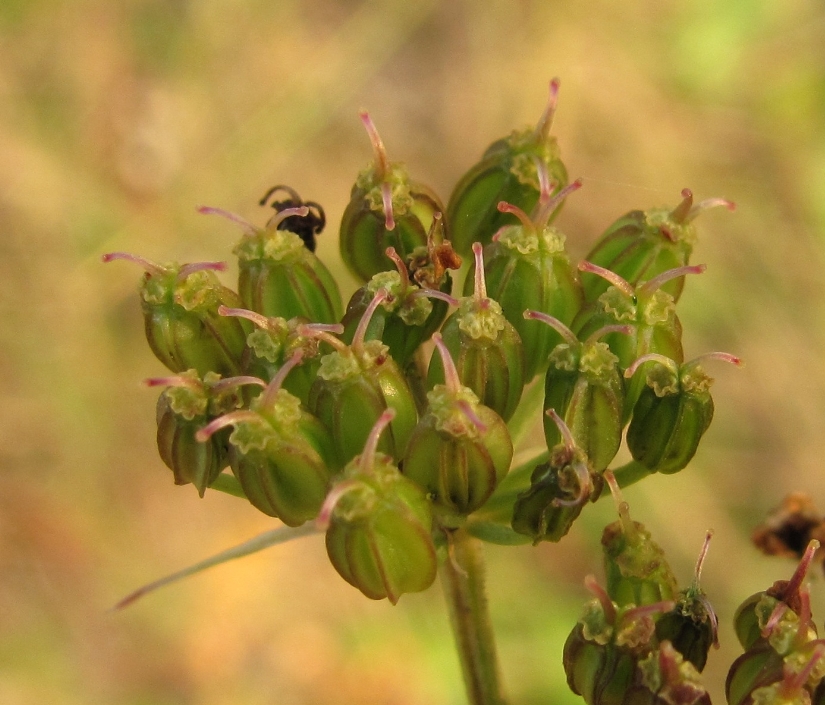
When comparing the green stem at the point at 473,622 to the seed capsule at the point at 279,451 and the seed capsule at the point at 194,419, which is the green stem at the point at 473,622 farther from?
the seed capsule at the point at 194,419

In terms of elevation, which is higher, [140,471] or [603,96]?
[603,96]

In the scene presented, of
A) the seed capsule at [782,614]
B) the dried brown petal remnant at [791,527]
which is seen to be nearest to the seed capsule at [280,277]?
the seed capsule at [782,614]

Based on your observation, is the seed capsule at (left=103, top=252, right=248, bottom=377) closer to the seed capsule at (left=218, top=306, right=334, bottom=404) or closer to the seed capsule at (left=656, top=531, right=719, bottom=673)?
the seed capsule at (left=218, top=306, right=334, bottom=404)

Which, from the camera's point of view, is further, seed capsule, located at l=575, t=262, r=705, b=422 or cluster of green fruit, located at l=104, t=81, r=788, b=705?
seed capsule, located at l=575, t=262, r=705, b=422

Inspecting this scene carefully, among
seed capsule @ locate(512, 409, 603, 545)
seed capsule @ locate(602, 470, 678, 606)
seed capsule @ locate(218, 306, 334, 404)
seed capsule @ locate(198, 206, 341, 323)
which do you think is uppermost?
seed capsule @ locate(198, 206, 341, 323)

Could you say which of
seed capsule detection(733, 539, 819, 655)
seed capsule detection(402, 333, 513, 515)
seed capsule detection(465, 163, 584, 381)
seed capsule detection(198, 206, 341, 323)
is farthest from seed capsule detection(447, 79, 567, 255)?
seed capsule detection(733, 539, 819, 655)

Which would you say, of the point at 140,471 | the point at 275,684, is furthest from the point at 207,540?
the point at 275,684

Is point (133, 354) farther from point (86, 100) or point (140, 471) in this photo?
point (86, 100)
